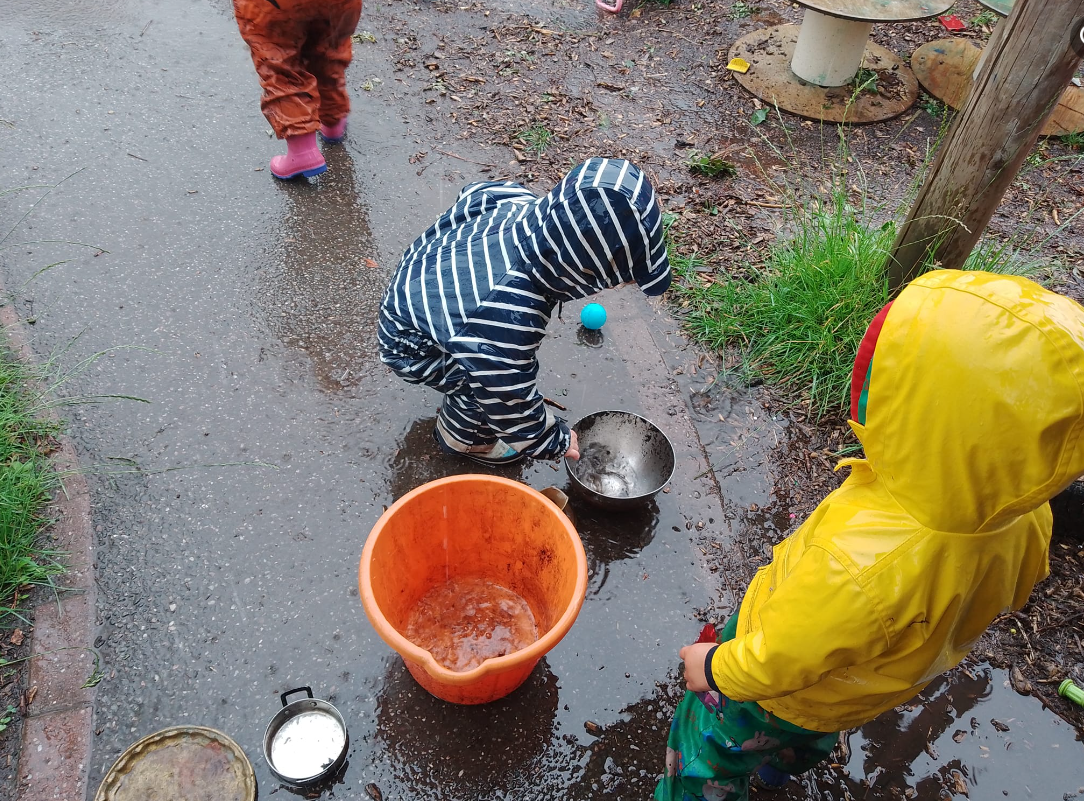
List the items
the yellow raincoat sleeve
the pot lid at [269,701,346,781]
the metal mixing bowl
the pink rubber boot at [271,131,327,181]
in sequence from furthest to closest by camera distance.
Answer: the pink rubber boot at [271,131,327,181] < the metal mixing bowl < the pot lid at [269,701,346,781] < the yellow raincoat sleeve

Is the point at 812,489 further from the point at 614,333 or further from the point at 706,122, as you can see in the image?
the point at 706,122

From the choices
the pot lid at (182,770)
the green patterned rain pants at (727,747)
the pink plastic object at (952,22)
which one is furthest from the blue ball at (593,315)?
the pink plastic object at (952,22)

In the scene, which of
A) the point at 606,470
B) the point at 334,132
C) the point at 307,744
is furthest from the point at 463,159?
the point at 307,744

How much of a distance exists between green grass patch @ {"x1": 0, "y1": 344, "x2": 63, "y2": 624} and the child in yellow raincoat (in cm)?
206

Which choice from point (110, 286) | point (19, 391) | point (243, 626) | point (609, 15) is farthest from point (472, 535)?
point (609, 15)

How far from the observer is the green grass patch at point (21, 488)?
7.00 feet

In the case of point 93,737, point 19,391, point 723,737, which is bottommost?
point 93,737

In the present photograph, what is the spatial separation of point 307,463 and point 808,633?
1.95 m

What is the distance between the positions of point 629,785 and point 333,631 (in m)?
1.02

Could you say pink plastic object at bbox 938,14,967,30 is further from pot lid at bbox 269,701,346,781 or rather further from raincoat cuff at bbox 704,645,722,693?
pot lid at bbox 269,701,346,781

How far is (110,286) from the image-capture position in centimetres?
312

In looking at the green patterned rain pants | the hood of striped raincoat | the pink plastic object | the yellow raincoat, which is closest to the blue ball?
the hood of striped raincoat

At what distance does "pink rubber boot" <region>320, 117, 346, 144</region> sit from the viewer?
3996 millimetres

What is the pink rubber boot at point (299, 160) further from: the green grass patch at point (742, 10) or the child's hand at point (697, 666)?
the green grass patch at point (742, 10)
